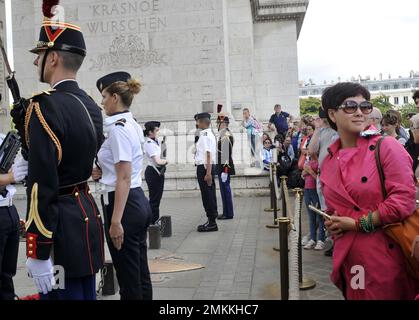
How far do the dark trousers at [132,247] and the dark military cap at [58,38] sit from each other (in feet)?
4.48

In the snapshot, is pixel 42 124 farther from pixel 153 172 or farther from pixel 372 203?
pixel 153 172

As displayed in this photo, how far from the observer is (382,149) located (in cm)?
288

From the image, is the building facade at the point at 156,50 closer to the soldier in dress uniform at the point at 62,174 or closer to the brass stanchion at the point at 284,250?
the brass stanchion at the point at 284,250

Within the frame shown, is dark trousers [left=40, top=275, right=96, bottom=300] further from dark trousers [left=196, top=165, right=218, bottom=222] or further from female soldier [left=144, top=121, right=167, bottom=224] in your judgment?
dark trousers [left=196, top=165, right=218, bottom=222]

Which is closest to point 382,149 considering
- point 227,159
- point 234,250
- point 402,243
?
point 402,243

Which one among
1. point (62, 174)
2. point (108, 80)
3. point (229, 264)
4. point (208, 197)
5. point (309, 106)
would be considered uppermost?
point (309, 106)

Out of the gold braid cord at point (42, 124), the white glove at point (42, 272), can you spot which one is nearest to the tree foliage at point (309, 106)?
the gold braid cord at point (42, 124)

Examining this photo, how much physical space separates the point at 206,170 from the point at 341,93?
579cm

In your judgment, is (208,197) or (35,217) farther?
(208,197)

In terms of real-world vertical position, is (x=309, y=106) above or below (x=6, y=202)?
above

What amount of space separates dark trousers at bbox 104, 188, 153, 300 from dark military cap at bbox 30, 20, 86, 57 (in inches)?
53.8

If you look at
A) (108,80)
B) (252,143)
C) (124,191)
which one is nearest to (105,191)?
(124,191)

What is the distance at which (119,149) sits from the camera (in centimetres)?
Answer: 381

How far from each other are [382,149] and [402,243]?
1.86ft
